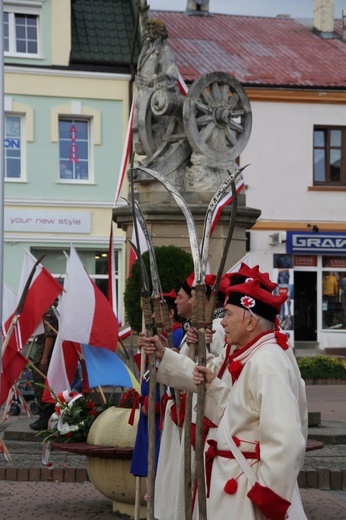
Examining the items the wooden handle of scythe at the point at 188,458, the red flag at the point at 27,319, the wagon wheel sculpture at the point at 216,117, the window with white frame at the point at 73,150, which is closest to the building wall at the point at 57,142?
the window with white frame at the point at 73,150

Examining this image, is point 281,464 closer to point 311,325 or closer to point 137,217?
point 137,217

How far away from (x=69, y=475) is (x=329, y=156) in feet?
79.3

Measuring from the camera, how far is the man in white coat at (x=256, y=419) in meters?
5.48

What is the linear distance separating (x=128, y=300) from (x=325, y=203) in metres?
19.8

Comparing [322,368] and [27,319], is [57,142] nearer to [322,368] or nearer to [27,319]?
[322,368]

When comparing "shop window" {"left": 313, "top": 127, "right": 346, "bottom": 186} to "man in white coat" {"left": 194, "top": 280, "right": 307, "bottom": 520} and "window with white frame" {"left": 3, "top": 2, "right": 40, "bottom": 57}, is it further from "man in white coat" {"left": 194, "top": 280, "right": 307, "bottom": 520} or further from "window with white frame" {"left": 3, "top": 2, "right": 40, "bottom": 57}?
"man in white coat" {"left": 194, "top": 280, "right": 307, "bottom": 520}

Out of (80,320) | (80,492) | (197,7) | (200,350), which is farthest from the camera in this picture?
(197,7)

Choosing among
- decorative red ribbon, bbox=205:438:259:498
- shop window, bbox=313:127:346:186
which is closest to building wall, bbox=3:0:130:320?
shop window, bbox=313:127:346:186

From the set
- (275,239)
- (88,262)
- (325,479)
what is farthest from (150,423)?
(275,239)

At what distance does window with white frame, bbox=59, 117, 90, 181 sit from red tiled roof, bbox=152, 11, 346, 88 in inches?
125

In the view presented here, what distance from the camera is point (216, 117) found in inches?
637

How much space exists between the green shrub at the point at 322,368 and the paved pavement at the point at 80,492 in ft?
38.6

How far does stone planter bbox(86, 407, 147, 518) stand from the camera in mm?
9164

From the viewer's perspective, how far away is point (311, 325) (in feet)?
113
